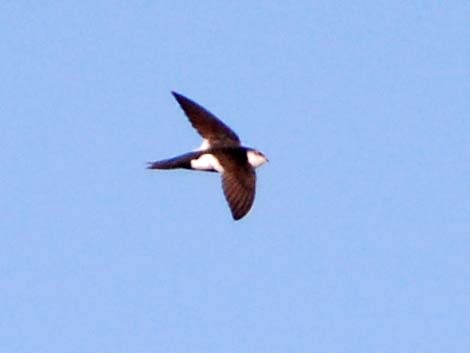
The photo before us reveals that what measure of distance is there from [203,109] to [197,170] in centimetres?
100

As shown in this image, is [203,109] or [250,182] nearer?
[250,182]

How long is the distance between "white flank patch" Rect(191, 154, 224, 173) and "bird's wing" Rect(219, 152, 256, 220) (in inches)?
2.5

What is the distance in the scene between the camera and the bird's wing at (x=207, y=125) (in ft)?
68.6

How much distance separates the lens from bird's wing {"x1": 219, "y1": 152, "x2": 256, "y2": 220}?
1919 centimetres

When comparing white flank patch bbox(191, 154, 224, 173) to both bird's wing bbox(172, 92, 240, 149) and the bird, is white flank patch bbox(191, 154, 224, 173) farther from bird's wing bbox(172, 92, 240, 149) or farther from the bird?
bird's wing bbox(172, 92, 240, 149)

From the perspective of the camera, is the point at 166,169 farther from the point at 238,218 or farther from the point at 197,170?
the point at 238,218

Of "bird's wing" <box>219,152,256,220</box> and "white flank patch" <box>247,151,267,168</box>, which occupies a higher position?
"white flank patch" <box>247,151,267,168</box>

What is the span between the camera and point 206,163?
2025 centimetres

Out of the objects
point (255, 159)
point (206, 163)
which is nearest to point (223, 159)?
point (206, 163)

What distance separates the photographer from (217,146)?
20.9 meters

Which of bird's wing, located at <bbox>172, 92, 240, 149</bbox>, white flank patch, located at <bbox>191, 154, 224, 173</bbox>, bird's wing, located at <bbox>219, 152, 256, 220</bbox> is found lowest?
bird's wing, located at <bbox>219, 152, 256, 220</bbox>

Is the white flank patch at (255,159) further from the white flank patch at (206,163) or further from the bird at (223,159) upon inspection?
the white flank patch at (206,163)

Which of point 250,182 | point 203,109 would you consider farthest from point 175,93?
point 250,182

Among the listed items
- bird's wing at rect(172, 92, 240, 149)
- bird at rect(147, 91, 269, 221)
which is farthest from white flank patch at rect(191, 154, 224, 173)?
bird's wing at rect(172, 92, 240, 149)
